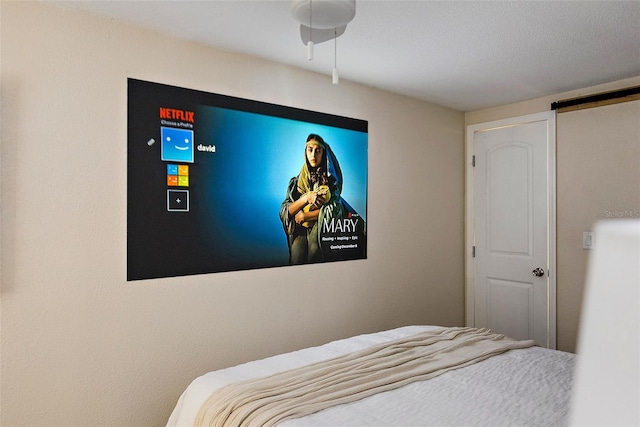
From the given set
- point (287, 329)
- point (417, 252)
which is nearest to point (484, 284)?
point (417, 252)

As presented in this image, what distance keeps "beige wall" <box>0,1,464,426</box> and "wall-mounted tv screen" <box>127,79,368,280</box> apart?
8 centimetres

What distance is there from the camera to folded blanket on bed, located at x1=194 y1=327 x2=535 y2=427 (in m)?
1.87

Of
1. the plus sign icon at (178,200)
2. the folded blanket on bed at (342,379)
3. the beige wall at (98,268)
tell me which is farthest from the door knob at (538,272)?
the plus sign icon at (178,200)

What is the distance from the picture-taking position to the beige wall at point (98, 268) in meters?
2.21

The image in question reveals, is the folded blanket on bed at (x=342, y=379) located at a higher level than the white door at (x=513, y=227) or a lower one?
lower

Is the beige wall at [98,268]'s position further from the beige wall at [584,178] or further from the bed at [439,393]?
the beige wall at [584,178]

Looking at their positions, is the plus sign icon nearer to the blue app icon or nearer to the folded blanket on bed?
the blue app icon

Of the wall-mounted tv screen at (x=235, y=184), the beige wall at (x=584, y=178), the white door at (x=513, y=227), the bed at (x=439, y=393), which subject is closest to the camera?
the bed at (x=439, y=393)

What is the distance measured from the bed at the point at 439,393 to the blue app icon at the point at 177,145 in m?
1.25

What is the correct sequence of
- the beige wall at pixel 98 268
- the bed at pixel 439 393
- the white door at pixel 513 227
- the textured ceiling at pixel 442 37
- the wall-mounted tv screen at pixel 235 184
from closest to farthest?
the bed at pixel 439 393 < the beige wall at pixel 98 268 < the textured ceiling at pixel 442 37 < the wall-mounted tv screen at pixel 235 184 < the white door at pixel 513 227

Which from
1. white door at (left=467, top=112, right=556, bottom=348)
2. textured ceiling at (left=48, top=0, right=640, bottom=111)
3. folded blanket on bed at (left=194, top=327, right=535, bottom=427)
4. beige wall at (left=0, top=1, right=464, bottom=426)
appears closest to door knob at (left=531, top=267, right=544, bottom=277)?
white door at (left=467, top=112, right=556, bottom=348)

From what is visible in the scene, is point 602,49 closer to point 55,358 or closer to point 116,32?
point 116,32

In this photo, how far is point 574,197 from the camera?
3.76m

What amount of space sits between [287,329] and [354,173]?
131 cm
